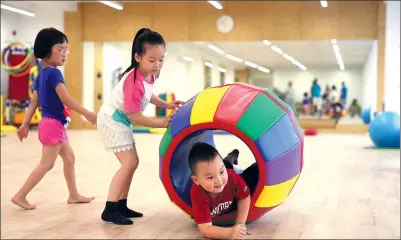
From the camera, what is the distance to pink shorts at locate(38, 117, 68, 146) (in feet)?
3.14

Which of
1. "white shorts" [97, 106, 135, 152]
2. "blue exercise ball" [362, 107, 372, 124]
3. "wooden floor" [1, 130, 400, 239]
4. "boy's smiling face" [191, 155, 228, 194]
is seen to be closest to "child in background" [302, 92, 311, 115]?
"blue exercise ball" [362, 107, 372, 124]

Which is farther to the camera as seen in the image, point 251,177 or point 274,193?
point 251,177

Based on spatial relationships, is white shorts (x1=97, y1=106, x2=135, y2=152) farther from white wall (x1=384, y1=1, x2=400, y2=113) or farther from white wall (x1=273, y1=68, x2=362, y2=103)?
white wall (x1=273, y1=68, x2=362, y2=103)

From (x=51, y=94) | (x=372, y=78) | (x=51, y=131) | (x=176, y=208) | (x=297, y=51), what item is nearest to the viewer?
(x=51, y=94)

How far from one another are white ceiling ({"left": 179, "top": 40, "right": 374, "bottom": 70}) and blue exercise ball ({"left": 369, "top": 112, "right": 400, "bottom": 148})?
4828mm

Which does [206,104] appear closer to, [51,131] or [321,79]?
[51,131]

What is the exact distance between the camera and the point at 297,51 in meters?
18.4

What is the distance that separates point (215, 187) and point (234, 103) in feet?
2.49

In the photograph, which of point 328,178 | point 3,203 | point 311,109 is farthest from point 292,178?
point 311,109

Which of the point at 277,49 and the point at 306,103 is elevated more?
the point at 277,49

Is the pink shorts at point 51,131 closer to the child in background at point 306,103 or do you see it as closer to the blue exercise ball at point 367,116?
the blue exercise ball at point 367,116

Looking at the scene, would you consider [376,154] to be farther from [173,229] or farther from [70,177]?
[70,177]

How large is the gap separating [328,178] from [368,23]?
8.14 m

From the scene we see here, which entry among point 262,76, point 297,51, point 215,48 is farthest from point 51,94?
point 262,76
